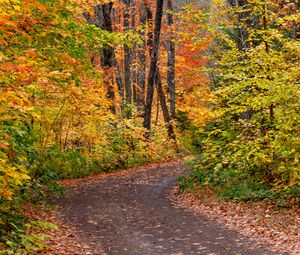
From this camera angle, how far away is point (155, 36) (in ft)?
78.1

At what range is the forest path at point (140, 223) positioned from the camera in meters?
9.26

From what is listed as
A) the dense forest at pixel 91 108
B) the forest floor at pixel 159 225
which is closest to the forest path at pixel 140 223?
the forest floor at pixel 159 225

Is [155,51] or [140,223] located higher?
[155,51]

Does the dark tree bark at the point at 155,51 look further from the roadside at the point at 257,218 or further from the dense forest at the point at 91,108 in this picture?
the roadside at the point at 257,218

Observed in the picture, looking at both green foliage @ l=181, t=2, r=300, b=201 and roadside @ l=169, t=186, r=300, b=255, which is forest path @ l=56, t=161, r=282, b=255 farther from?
green foliage @ l=181, t=2, r=300, b=201

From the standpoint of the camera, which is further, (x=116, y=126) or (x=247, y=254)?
(x=116, y=126)

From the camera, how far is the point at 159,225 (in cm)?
1143

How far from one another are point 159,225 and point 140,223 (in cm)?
59

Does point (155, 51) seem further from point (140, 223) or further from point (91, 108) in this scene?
point (140, 223)

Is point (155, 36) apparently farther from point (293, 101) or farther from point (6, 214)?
point (6, 214)

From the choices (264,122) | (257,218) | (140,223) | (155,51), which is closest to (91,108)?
(155,51)

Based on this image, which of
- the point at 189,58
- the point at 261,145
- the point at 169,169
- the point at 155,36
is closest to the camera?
the point at 261,145

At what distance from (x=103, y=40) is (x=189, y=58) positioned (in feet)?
85.0

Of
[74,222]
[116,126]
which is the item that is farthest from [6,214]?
[116,126]
